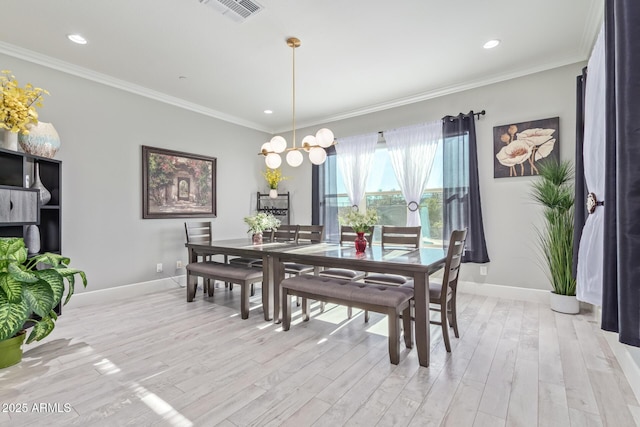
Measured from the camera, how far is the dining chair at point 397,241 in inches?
118

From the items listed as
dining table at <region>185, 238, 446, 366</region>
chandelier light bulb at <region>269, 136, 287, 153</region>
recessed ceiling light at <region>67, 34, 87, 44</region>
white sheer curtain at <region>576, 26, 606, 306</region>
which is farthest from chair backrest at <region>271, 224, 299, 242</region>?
white sheer curtain at <region>576, 26, 606, 306</region>

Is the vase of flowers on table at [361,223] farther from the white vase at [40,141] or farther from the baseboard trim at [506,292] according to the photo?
the white vase at [40,141]

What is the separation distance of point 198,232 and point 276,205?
81.2 inches

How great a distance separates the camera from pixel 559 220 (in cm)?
320

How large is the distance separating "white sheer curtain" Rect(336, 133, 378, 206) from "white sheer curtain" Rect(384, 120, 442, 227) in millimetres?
392

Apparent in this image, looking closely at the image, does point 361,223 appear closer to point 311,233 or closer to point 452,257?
point 452,257

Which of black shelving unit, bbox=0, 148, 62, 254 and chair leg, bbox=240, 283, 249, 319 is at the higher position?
black shelving unit, bbox=0, 148, 62, 254

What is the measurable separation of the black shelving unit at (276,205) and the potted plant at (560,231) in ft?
12.8

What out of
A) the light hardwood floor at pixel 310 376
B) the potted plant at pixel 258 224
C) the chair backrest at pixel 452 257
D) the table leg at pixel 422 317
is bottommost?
the light hardwood floor at pixel 310 376

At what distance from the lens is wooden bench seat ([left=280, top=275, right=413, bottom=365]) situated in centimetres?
217

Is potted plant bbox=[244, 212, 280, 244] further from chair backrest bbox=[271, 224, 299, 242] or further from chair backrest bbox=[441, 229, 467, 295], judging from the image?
chair backrest bbox=[441, 229, 467, 295]

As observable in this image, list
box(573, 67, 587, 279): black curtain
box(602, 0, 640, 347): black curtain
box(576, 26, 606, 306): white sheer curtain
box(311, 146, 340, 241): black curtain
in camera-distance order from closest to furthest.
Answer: box(602, 0, 640, 347): black curtain → box(576, 26, 606, 306): white sheer curtain → box(573, 67, 587, 279): black curtain → box(311, 146, 340, 241): black curtain

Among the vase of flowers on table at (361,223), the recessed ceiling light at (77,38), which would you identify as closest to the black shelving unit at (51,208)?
the recessed ceiling light at (77,38)

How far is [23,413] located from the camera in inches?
64.9
